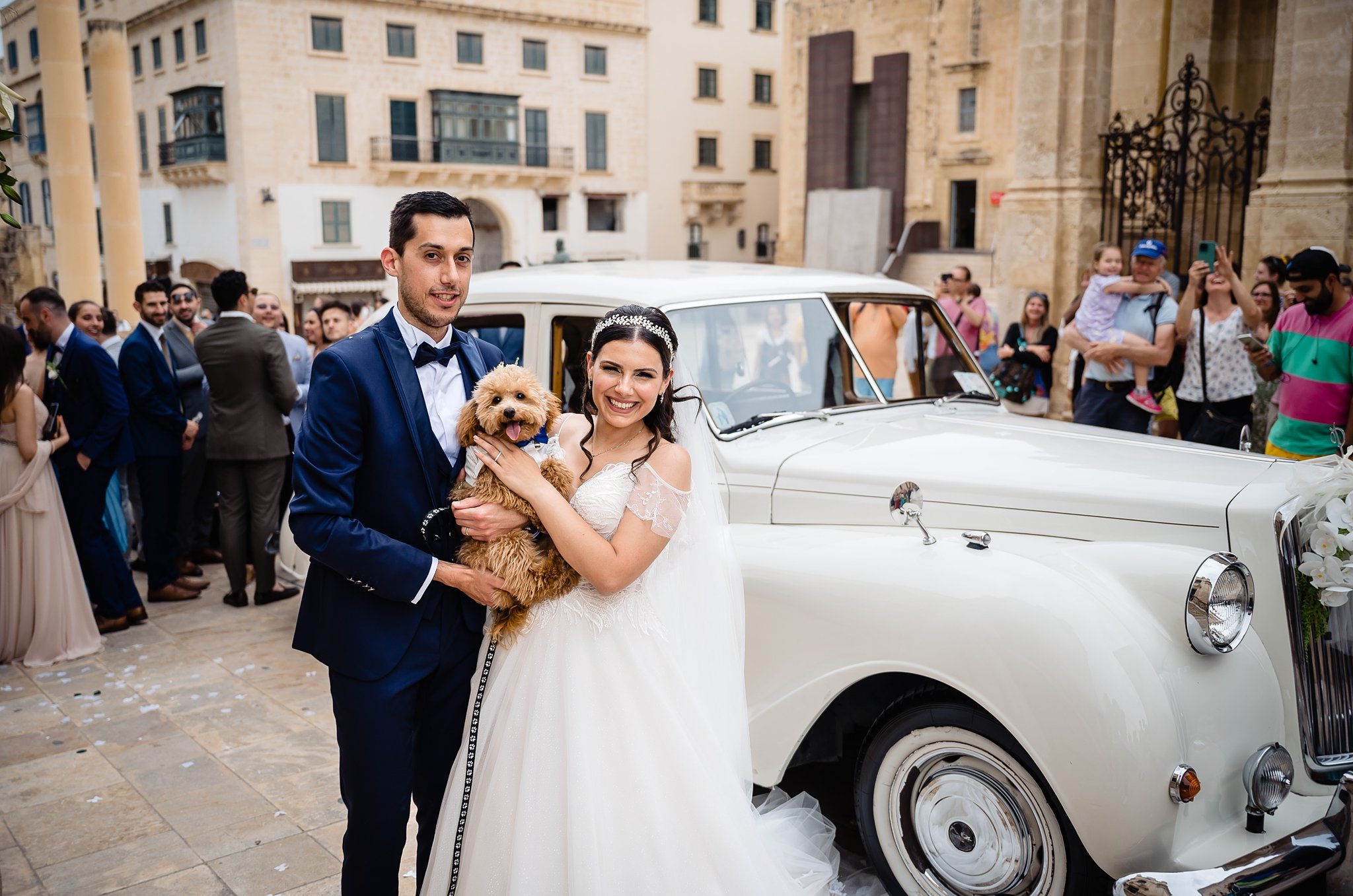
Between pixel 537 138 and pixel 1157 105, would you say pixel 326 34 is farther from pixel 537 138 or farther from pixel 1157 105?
pixel 1157 105

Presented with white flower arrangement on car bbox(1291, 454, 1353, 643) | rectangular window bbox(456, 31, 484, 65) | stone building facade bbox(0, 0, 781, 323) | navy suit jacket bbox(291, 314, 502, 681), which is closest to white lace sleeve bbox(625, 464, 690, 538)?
navy suit jacket bbox(291, 314, 502, 681)

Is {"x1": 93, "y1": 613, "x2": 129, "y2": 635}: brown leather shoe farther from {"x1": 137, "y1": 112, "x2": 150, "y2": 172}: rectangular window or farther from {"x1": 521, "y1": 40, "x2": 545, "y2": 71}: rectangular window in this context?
{"x1": 137, "y1": 112, "x2": 150, "y2": 172}: rectangular window

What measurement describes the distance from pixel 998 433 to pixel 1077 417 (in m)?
3.25

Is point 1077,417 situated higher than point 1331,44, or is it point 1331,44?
point 1331,44

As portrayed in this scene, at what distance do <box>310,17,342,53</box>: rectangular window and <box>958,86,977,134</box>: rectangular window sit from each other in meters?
21.5

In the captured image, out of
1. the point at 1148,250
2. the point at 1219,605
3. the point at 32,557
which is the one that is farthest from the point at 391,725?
the point at 1148,250

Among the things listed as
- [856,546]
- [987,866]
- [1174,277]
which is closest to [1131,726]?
[987,866]

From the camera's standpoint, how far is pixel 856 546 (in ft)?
11.7

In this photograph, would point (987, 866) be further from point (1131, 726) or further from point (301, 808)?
point (301, 808)

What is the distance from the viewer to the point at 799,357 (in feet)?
14.9

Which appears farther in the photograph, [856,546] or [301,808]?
[301,808]

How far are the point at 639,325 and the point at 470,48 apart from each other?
39.7m

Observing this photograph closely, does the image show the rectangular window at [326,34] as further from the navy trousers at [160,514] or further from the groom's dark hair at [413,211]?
the groom's dark hair at [413,211]

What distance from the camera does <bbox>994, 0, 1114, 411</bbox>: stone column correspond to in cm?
1139
